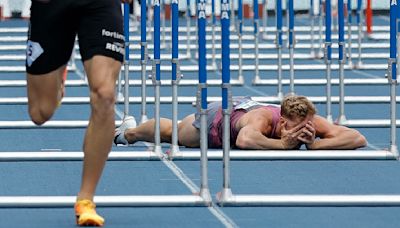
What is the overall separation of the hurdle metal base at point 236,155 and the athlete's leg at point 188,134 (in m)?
0.16

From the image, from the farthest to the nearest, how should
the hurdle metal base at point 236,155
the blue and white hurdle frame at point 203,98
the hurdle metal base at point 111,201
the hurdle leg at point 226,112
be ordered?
the hurdle metal base at point 236,155, the blue and white hurdle frame at point 203,98, the hurdle leg at point 226,112, the hurdle metal base at point 111,201

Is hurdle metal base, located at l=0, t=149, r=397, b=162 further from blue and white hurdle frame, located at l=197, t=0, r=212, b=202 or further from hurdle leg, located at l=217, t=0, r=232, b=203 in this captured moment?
hurdle leg, located at l=217, t=0, r=232, b=203

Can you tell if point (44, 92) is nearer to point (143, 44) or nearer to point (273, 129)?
point (273, 129)

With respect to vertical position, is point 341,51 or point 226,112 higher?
point 341,51

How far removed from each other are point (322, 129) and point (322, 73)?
827 cm

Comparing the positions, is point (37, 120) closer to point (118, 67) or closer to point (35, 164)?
point (118, 67)

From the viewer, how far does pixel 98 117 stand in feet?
22.4

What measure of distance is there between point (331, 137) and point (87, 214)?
3374 millimetres

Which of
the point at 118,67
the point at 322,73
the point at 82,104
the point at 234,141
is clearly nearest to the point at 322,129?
the point at 234,141

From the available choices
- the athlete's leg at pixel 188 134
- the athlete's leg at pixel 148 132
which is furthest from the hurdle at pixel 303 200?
the athlete's leg at pixel 148 132

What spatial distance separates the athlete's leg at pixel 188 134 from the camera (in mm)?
9945

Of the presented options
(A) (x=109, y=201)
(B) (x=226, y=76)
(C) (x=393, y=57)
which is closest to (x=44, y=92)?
(A) (x=109, y=201)

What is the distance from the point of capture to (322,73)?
18.0 meters

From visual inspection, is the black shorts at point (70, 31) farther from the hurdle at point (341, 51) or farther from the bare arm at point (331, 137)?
the hurdle at point (341, 51)
